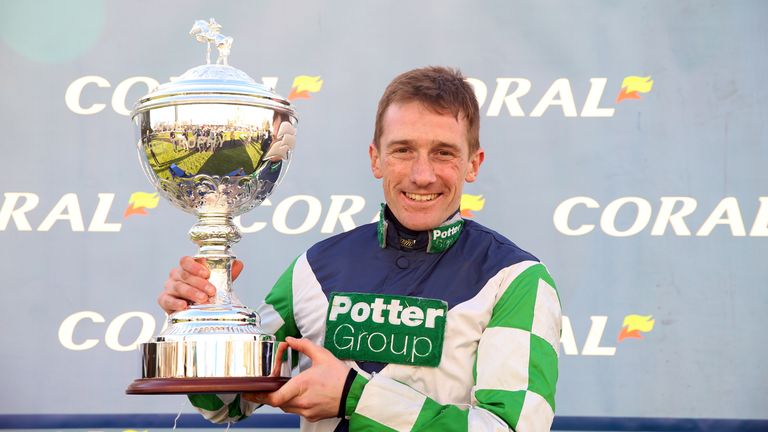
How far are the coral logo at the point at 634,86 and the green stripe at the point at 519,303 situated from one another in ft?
4.05

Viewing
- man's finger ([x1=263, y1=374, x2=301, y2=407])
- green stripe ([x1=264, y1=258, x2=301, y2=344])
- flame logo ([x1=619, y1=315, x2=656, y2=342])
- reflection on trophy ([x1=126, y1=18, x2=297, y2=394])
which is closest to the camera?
man's finger ([x1=263, y1=374, x2=301, y2=407])

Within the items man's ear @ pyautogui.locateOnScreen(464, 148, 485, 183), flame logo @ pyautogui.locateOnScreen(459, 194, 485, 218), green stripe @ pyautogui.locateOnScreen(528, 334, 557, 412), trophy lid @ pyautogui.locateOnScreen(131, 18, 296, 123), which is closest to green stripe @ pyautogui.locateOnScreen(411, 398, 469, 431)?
green stripe @ pyautogui.locateOnScreen(528, 334, 557, 412)

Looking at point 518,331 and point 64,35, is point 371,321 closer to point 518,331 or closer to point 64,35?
point 518,331

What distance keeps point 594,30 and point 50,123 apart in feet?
5.01

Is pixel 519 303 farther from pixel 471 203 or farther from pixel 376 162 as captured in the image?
pixel 471 203

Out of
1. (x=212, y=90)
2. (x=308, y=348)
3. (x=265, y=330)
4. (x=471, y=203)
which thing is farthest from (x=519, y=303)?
(x=471, y=203)

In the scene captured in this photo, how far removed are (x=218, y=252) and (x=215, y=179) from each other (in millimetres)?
130

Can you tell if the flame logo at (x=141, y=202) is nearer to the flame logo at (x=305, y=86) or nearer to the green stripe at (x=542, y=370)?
the flame logo at (x=305, y=86)

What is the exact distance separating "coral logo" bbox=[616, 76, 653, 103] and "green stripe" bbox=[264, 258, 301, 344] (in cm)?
130

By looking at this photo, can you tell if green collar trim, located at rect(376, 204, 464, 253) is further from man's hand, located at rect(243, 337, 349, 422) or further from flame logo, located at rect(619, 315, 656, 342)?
flame logo, located at rect(619, 315, 656, 342)

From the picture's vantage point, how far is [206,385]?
170 centimetres

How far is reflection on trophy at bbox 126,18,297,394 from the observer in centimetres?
177

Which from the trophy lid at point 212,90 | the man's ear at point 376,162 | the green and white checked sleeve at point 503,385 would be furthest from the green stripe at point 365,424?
the trophy lid at point 212,90

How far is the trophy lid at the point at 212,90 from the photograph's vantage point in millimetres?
1868
